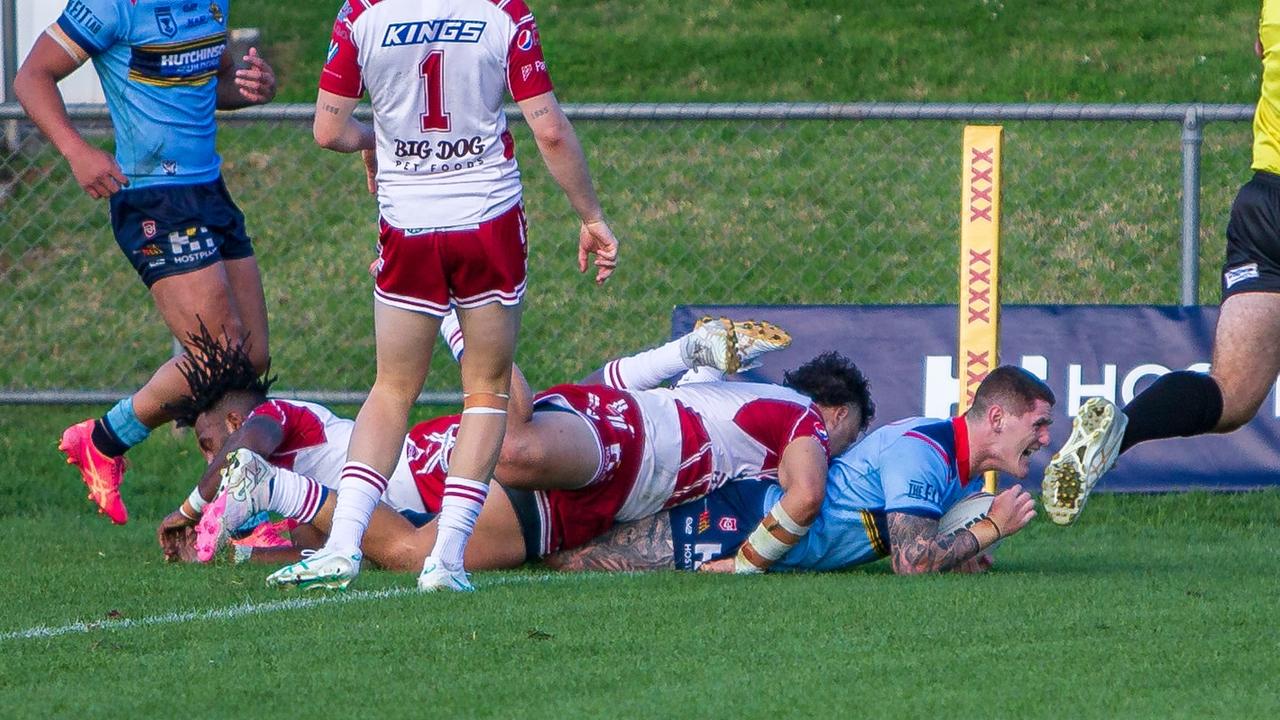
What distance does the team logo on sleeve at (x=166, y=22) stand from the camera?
6.86 meters

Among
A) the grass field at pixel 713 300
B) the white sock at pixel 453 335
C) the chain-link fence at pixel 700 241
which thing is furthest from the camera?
the chain-link fence at pixel 700 241

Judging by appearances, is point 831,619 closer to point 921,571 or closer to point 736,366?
point 921,571

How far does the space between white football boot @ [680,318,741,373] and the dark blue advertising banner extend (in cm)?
128

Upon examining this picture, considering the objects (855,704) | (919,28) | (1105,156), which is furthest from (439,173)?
(919,28)

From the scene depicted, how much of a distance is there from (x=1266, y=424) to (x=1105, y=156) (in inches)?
156

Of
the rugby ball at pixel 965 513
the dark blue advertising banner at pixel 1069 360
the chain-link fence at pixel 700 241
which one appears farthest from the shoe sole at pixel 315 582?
the chain-link fence at pixel 700 241

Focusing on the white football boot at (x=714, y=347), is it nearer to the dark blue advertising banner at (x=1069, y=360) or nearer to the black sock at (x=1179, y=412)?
the dark blue advertising banner at (x=1069, y=360)

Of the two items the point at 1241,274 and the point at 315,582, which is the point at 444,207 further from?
the point at 1241,274

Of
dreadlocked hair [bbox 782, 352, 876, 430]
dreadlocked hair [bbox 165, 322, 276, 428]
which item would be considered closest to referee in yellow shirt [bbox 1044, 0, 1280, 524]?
dreadlocked hair [bbox 782, 352, 876, 430]

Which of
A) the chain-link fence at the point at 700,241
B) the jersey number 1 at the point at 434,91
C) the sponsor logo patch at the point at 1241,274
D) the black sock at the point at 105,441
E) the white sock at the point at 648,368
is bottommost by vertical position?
the chain-link fence at the point at 700,241

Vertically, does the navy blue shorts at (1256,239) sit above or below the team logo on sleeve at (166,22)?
below

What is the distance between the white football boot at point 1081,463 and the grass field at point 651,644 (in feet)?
0.85

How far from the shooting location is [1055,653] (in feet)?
13.7

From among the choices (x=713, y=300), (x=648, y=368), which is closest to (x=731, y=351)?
(x=648, y=368)
